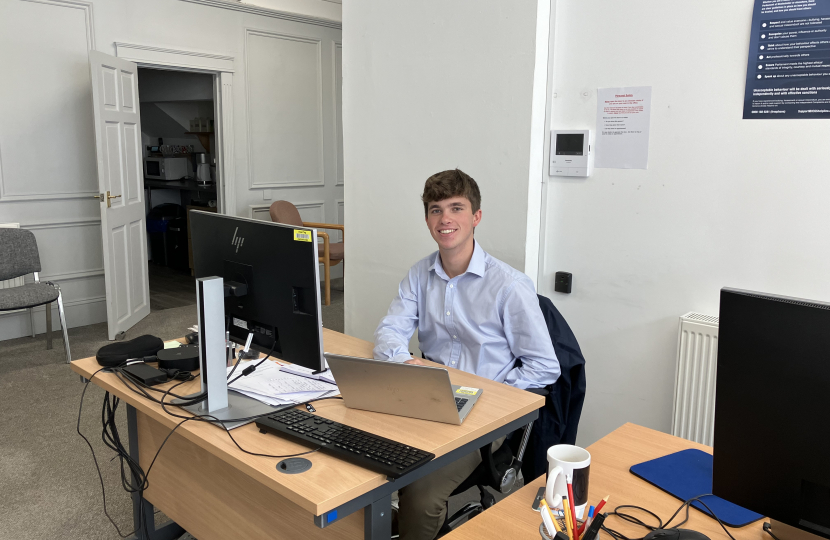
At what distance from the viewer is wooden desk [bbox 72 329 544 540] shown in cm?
129

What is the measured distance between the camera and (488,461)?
1788mm

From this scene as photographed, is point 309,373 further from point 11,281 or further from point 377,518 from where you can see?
point 11,281

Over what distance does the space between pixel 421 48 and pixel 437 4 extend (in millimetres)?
204

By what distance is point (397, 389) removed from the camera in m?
1.51

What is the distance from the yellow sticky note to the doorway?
5612 mm

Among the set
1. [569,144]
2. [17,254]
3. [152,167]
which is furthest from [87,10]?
[569,144]

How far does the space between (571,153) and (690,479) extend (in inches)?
60.2

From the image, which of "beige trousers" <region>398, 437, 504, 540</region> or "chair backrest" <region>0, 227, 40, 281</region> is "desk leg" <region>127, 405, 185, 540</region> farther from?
"chair backrest" <region>0, 227, 40, 281</region>

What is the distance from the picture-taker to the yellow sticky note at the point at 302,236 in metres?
1.46

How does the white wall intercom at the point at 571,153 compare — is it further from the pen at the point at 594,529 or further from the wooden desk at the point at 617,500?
the pen at the point at 594,529

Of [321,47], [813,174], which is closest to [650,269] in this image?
[813,174]

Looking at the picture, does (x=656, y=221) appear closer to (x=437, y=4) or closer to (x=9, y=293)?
(x=437, y=4)

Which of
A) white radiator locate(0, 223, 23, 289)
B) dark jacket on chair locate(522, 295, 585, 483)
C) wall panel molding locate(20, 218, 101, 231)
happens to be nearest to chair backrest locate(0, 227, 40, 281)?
white radiator locate(0, 223, 23, 289)

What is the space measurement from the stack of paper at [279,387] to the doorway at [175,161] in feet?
17.0
